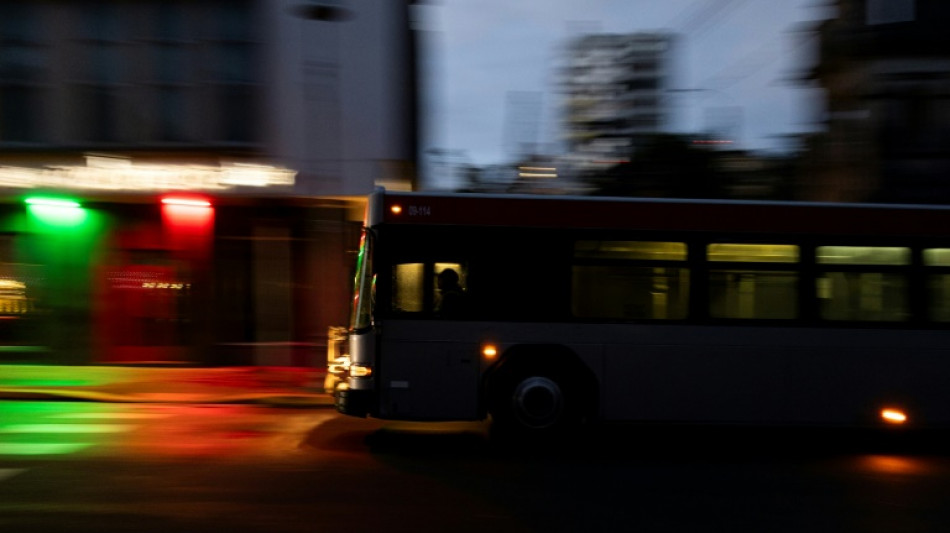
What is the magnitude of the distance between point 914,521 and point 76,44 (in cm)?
1629

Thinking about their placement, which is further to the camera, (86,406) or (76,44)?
(76,44)

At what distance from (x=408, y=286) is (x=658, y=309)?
2655 mm

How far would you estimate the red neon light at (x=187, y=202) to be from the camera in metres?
16.5

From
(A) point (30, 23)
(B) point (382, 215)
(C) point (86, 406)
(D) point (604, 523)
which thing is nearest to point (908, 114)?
(B) point (382, 215)

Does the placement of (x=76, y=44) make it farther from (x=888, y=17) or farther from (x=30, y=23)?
(x=888, y=17)

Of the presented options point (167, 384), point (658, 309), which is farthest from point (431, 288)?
point (167, 384)

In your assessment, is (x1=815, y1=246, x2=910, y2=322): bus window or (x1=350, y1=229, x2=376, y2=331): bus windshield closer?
(x1=350, y1=229, x2=376, y2=331): bus windshield

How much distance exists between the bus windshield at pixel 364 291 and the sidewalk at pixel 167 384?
389 centimetres

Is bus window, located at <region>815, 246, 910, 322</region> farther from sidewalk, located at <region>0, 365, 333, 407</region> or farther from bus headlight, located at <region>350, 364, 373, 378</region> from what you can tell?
sidewalk, located at <region>0, 365, 333, 407</region>

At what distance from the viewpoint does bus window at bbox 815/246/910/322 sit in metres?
9.18

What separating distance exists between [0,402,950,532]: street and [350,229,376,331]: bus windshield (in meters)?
1.32

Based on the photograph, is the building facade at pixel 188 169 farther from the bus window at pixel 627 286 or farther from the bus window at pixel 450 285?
the bus window at pixel 627 286

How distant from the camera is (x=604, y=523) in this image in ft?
20.5

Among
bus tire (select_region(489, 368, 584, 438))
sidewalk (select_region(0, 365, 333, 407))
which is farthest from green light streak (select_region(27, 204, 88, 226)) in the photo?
bus tire (select_region(489, 368, 584, 438))
